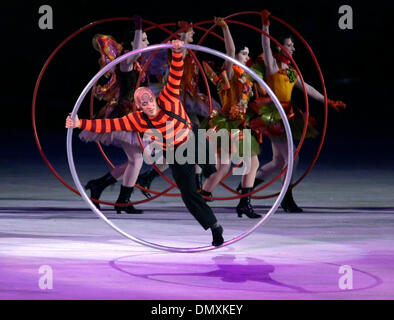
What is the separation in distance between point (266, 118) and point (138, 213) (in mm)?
1510

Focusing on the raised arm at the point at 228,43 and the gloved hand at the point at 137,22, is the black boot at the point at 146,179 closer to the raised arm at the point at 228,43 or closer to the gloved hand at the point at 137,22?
the raised arm at the point at 228,43

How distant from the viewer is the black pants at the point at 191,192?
720cm

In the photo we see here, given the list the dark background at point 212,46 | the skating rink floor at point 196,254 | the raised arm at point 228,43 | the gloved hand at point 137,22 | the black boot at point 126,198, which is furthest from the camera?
the dark background at point 212,46

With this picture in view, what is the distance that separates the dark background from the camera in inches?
731

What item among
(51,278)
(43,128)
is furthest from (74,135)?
(51,278)

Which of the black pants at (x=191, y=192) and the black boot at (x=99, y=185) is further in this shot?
the black boot at (x=99, y=185)

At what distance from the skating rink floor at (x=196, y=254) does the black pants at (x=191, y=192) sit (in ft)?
0.93

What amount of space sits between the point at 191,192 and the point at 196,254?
0.47 metres

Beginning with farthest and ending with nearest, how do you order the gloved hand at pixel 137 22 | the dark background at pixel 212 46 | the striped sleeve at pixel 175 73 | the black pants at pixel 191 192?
1. the dark background at pixel 212 46
2. the gloved hand at pixel 137 22
3. the black pants at pixel 191 192
4. the striped sleeve at pixel 175 73

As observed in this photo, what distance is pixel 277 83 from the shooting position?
9.13 metres

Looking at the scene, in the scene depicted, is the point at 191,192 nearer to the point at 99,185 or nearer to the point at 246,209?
the point at 246,209

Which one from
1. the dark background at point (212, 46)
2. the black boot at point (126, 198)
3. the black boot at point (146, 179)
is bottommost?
the black boot at point (126, 198)

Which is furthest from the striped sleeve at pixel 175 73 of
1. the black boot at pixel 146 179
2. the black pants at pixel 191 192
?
the black boot at pixel 146 179

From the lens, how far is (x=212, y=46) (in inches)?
712
